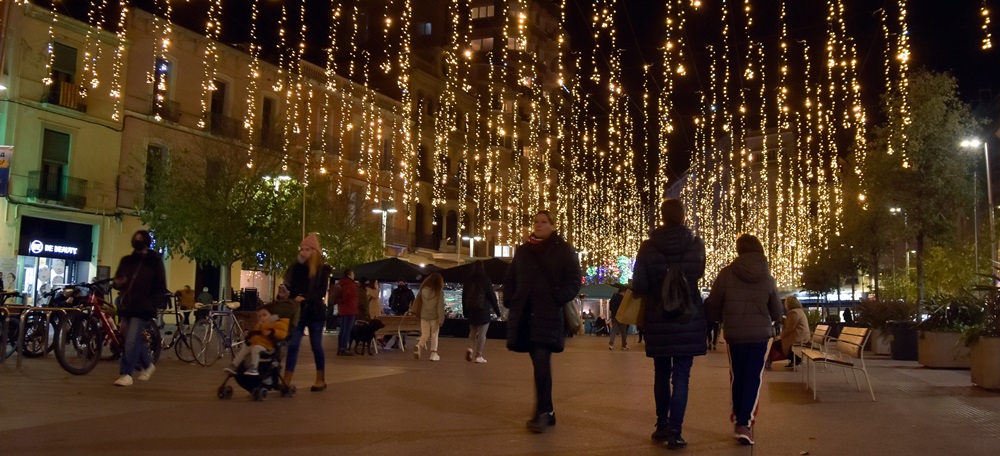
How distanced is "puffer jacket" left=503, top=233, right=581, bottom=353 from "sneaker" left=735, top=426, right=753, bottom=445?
1.43 meters

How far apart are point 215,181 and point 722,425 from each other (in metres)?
25.6

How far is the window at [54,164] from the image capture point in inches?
1133

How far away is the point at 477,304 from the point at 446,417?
736 centimetres

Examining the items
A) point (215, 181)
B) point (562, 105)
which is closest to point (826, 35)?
point (215, 181)

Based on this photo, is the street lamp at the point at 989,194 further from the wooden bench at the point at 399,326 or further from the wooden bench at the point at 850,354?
the wooden bench at the point at 399,326

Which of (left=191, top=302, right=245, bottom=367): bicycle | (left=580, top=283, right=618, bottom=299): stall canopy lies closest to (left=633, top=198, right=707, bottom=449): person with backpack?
(left=191, top=302, right=245, bottom=367): bicycle

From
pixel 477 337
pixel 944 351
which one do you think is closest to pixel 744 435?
pixel 477 337

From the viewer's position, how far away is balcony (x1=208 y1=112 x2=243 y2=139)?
3447 centimetres

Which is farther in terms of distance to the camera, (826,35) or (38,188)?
(38,188)

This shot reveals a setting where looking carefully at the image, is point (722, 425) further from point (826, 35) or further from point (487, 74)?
point (487, 74)

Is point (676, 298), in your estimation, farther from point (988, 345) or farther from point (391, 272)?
point (391, 272)

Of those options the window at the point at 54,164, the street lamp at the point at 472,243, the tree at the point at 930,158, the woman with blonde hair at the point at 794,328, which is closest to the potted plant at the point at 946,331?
the woman with blonde hair at the point at 794,328

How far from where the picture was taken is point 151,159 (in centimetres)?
3181

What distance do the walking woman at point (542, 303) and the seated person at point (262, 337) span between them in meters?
2.71
